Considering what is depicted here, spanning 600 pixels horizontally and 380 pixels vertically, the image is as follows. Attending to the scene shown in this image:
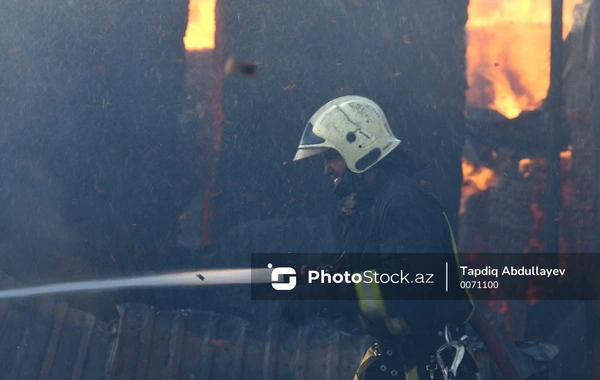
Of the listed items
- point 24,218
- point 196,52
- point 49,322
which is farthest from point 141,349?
point 196,52

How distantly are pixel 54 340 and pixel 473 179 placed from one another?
3.58 meters

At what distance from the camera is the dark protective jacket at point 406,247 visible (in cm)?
340

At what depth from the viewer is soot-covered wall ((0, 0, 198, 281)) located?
556cm

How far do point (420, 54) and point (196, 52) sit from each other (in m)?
1.87

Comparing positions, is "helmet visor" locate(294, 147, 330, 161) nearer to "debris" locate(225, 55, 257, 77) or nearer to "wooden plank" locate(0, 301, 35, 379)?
"debris" locate(225, 55, 257, 77)

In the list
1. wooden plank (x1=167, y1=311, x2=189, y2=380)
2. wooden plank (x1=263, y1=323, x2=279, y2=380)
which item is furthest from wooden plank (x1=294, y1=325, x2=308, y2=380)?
wooden plank (x1=167, y1=311, x2=189, y2=380)

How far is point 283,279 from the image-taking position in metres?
5.20

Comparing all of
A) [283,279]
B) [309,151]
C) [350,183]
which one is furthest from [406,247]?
[283,279]

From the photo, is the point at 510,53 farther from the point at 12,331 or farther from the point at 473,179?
the point at 12,331

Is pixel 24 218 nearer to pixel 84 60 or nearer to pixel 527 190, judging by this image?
pixel 84 60

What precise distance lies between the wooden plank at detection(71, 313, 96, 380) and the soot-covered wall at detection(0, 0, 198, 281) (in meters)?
0.43

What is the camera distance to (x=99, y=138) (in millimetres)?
5625

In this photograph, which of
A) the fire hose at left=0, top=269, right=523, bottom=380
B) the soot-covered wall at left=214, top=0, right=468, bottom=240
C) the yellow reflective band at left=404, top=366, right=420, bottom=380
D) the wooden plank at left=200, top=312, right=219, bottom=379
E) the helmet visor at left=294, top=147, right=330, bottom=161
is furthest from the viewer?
the fire hose at left=0, top=269, right=523, bottom=380

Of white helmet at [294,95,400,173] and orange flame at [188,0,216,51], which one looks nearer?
white helmet at [294,95,400,173]
